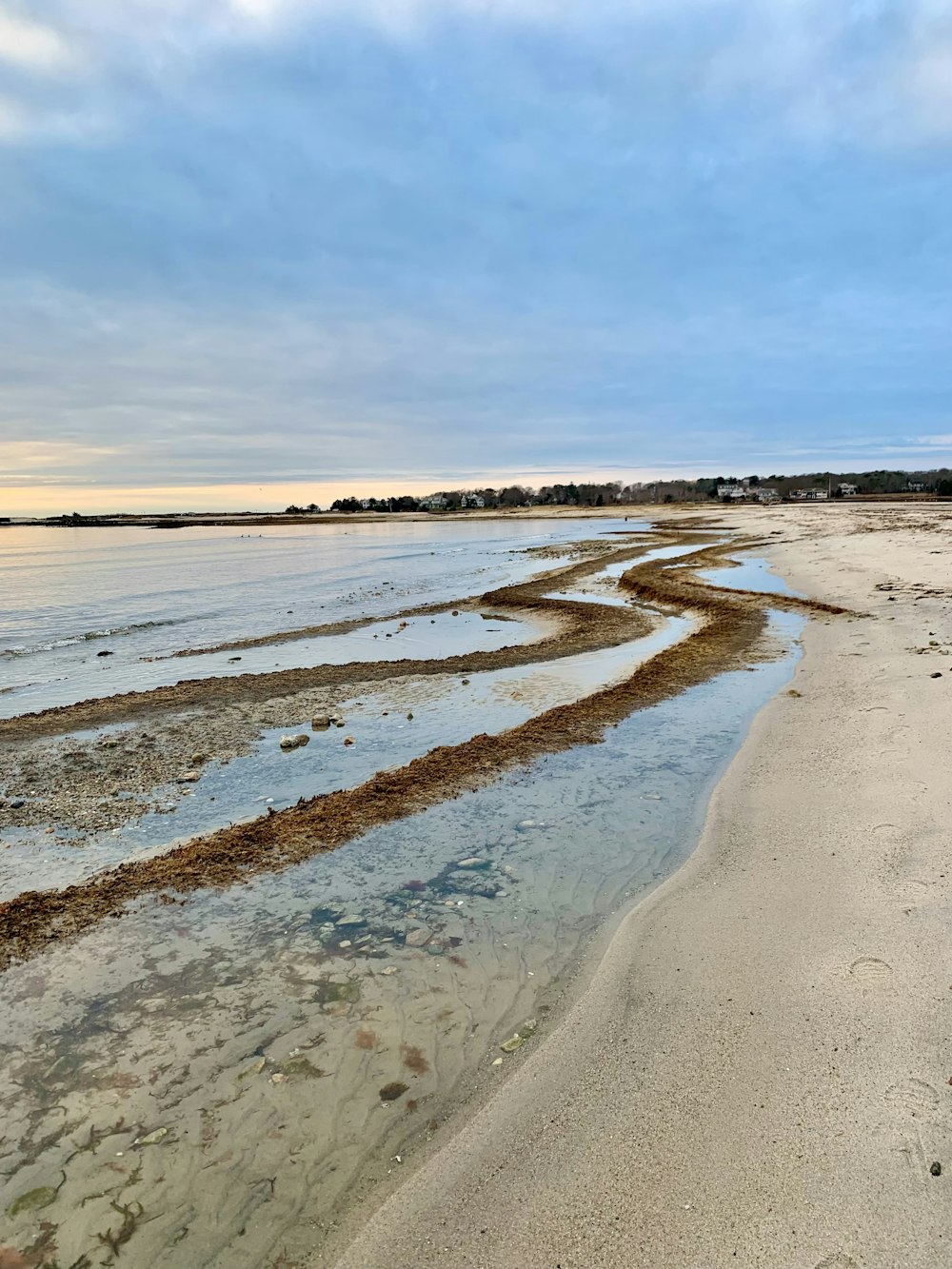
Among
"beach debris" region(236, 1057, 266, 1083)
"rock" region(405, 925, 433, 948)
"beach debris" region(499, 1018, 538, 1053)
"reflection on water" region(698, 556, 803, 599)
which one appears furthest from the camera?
"reflection on water" region(698, 556, 803, 599)

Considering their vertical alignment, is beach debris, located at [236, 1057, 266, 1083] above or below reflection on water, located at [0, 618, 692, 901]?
above

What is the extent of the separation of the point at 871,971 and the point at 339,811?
4.63 metres

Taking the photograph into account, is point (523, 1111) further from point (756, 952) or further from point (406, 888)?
point (406, 888)

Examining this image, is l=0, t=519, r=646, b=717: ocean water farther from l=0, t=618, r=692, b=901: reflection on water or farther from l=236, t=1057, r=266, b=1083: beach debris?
l=236, t=1057, r=266, b=1083: beach debris

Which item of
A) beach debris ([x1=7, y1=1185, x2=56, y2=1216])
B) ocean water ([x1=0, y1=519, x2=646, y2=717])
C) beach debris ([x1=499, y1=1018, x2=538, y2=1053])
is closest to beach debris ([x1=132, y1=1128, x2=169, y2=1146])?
beach debris ([x1=7, y1=1185, x2=56, y2=1216])

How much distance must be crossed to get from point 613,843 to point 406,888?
1874mm

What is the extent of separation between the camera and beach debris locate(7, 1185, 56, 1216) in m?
2.90

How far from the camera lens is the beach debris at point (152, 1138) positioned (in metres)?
3.21

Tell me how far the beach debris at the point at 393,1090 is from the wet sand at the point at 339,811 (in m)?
2.62

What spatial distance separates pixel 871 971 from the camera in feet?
12.9

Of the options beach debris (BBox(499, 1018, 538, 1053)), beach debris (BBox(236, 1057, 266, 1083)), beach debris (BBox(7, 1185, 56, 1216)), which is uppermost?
beach debris (BBox(7, 1185, 56, 1216))

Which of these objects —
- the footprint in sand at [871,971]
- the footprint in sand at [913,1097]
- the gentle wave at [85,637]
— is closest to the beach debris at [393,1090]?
the footprint in sand at [913,1097]

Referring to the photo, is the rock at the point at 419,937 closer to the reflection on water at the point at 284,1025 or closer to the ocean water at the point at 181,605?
the reflection on water at the point at 284,1025

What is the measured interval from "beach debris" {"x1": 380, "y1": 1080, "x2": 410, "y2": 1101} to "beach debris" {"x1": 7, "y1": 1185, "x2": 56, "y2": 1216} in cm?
142
